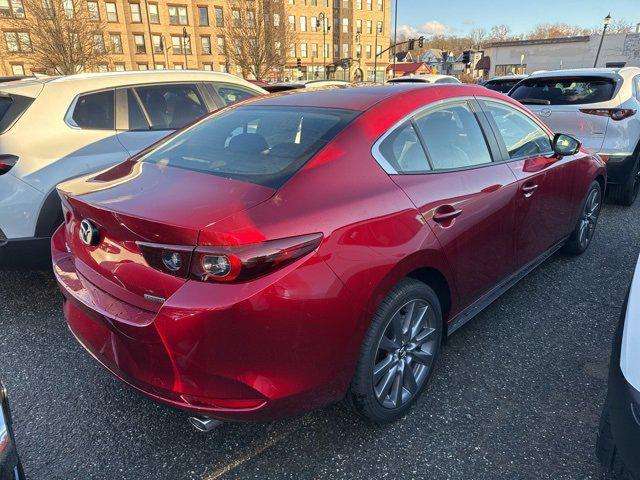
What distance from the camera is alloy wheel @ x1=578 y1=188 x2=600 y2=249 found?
4180 mm

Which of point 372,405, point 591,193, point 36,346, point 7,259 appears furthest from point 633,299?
point 7,259

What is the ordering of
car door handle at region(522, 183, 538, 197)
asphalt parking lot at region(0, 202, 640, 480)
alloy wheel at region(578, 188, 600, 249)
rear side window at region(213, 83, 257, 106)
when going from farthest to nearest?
rear side window at region(213, 83, 257, 106) → alloy wheel at region(578, 188, 600, 249) → car door handle at region(522, 183, 538, 197) → asphalt parking lot at region(0, 202, 640, 480)

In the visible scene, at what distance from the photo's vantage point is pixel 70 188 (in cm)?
226

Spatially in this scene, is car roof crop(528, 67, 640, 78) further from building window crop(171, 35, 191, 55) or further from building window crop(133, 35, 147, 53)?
building window crop(133, 35, 147, 53)

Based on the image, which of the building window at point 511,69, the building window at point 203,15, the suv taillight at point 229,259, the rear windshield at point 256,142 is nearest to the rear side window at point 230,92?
the rear windshield at point 256,142

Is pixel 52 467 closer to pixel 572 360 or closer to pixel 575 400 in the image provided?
pixel 575 400

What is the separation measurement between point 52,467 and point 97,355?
1.93 ft

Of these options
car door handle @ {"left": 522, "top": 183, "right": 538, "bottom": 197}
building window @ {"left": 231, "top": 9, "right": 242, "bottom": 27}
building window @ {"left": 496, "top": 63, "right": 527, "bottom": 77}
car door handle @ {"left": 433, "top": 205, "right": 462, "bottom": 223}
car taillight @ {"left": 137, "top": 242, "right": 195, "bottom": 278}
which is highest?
building window @ {"left": 231, "top": 9, "right": 242, "bottom": 27}

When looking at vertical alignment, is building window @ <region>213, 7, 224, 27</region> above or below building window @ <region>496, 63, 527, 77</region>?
above

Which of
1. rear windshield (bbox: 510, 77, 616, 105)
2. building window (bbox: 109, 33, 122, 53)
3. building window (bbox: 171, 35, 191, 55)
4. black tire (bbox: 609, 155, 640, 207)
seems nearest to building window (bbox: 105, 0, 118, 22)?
building window (bbox: 109, 33, 122, 53)

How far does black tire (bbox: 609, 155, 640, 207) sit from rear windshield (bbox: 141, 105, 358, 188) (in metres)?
5.14

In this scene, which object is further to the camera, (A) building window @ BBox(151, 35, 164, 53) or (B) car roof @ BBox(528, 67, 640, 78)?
(A) building window @ BBox(151, 35, 164, 53)

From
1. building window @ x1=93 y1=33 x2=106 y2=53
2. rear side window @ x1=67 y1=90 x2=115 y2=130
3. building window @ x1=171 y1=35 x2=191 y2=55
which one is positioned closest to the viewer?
rear side window @ x1=67 y1=90 x2=115 y2=130

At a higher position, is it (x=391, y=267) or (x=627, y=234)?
(x=391, y=267)
